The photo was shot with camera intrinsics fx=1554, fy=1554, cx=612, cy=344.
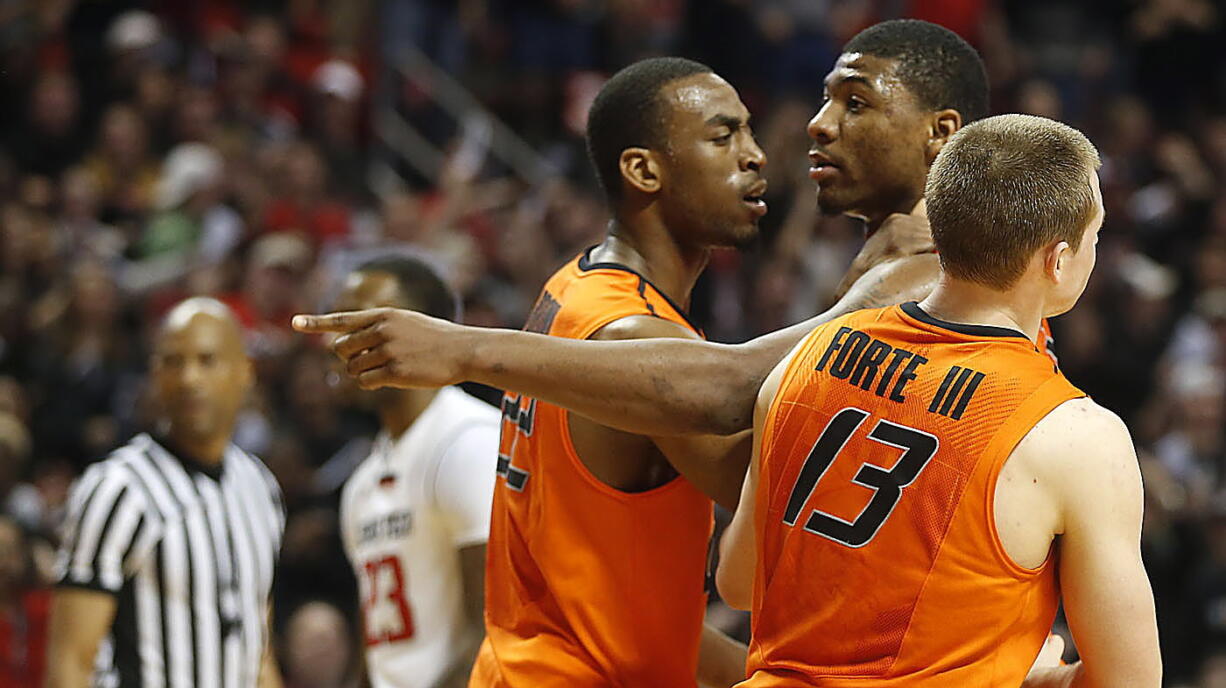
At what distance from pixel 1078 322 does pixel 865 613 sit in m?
8.24

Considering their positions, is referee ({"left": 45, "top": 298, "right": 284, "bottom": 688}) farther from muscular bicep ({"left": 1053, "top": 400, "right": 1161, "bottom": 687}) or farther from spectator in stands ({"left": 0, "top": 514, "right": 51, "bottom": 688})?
muscular bicep ({"left": 1053, "top": 400, "right": 1161, "bottom": 687})

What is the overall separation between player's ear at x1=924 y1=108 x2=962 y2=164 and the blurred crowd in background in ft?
16.2

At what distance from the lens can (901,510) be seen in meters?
2.72

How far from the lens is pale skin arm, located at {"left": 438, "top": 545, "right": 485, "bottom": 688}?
473cm

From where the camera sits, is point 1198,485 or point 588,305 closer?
point 588,305

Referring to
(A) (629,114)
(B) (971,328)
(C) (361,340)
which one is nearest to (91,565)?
(A) (629,114)

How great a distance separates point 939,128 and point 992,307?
94 centimetres

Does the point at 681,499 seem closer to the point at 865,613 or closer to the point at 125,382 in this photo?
the point at 865,613

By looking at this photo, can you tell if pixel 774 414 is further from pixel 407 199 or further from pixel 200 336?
pixel 407 199

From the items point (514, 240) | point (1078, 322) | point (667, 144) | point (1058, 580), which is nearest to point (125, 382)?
point (514, 240)

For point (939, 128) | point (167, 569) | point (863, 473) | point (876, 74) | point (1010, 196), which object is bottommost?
point (167, 569)

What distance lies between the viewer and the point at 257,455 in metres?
9.49

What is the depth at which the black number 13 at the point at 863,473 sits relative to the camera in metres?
2.73

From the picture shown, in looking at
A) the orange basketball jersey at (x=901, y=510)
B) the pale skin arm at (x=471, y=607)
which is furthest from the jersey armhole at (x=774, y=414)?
the pale skin arm at (x=471, y=607)
